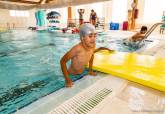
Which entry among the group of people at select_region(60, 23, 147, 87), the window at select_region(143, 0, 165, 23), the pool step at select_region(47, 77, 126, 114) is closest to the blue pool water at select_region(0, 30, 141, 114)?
the group of people at select_region(60, 23, 147, 87)

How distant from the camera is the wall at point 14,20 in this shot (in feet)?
54.7

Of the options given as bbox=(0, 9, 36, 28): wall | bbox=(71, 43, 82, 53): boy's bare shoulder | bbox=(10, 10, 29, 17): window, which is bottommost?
bbox=(71, 43, 82, 53): boy's bare shoulder

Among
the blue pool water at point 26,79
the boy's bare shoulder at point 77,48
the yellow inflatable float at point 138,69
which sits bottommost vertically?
the blue pool water at point 26,79

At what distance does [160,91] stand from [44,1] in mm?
12141

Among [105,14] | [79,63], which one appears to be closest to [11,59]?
[79,63]

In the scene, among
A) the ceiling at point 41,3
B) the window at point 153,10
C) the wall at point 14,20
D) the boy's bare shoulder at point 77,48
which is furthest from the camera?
the wall at point 14,20

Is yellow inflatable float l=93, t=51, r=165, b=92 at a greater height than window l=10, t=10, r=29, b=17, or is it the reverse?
window l=10, t=10, r=29, b=17

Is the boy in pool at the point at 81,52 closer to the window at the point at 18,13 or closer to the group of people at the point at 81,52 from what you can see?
the group of people at the point at 81,52

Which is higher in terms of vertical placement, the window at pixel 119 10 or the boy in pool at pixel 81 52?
the window at pixel 119 10

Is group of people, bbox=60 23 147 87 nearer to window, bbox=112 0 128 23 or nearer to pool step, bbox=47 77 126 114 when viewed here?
pool step, bbox=47 77 126 114

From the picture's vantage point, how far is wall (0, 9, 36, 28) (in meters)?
16.7

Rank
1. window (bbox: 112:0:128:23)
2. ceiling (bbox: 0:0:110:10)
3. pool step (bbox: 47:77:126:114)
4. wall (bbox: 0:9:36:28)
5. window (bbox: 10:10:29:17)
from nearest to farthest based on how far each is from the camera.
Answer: pool step (bbox: 47:77:126:114), ceiling (bbox: 0:0:110:10), window (bbox: 112:0:128:23), wall (bbox: 0:9:36:28), window (bbox: 10:10:29:17)

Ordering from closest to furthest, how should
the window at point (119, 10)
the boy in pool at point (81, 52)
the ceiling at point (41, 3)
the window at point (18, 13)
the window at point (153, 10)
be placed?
1. the boy in pool at point (81, 52)
2. the ceiling at point (41, 3)
3. the window at point (153, 10)
4. the window at point (119, 10)
5. the window at point (18, 13)

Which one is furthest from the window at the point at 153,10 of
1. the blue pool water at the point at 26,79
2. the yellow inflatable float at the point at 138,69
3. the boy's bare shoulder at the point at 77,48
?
the boy's bare shoulder at the point at 77,48
